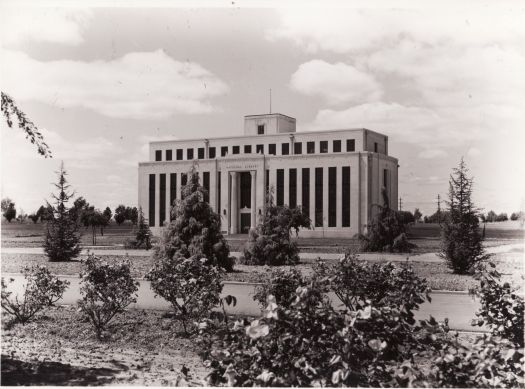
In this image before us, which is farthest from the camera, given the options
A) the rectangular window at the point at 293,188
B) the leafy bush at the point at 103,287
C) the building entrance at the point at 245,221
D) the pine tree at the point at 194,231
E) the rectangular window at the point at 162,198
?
the building entrance at the point at 245,221

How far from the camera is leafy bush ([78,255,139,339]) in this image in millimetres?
8258

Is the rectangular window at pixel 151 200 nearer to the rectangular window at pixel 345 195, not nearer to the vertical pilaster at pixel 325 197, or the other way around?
the vertical pilaster at pixel 325 197

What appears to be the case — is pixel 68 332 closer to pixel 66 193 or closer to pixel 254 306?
pixel 254 306

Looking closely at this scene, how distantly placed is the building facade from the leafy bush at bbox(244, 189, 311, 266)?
23163 mm

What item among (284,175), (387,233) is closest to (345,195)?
(284,175)

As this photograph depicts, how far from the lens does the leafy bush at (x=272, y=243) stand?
19703 mm

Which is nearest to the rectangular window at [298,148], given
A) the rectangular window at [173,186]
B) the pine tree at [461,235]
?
the rectangular window at [173,186]

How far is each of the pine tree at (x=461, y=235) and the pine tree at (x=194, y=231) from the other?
7.23 metres

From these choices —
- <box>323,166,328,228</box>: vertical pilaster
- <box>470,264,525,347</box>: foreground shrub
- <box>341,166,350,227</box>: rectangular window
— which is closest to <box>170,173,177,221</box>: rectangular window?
<box>323,166,328,228</box>: vertical pilaster

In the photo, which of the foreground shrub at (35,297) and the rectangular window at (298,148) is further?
the rectangular window at (298,148)

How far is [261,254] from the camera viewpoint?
1984 centimetres

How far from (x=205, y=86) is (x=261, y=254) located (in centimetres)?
932

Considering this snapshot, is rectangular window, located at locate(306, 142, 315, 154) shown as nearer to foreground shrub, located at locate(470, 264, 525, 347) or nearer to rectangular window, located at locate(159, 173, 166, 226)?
rectangular window, located at locate(159, 173, 166, 226)

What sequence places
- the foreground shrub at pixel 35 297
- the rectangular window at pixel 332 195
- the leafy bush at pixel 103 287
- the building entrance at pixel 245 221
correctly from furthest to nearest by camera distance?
the building entrance at pixel 245 221 < the rectangular window at pixel 332 195 < the foreground shrub at pixel 35 297 < the leafy bush at pixel 103 287
